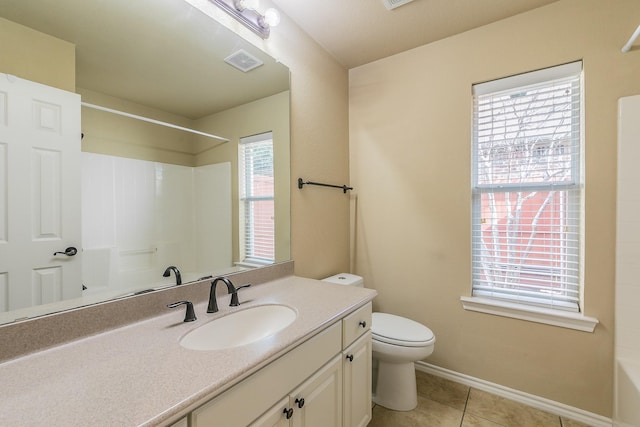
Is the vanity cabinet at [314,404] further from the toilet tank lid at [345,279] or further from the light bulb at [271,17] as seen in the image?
the light bulb at [271,17]

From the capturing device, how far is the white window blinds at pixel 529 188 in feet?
5.42

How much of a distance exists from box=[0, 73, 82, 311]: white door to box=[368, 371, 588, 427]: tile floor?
1726 millimetres

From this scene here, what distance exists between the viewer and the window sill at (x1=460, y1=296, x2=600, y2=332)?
61.6 inches

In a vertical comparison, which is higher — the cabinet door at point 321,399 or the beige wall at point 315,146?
the beige wall at point 315,146

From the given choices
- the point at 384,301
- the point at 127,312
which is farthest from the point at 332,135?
the point at 127,312

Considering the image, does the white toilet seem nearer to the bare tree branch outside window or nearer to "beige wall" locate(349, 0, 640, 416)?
"beige wall" locate(349, 0, 640, 416)

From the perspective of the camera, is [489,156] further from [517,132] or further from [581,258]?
[581,258]

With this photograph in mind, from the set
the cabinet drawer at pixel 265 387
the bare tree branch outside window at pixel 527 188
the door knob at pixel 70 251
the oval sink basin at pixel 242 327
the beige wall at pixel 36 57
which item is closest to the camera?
the cabinet drawer at pixel 265 387

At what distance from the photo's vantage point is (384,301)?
2256 mm

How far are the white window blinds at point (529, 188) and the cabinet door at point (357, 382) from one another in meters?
1.03

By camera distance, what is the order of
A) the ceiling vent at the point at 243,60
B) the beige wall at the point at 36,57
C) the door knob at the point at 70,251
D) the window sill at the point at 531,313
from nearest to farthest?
the beige wall at the point at 36,57, the door knob at the point at 70,251, the ceiling vent at the point at 243,60, the window sill at the point at 531,313

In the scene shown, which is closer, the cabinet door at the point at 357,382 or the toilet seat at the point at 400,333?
the cabinet door at the point at 357,382

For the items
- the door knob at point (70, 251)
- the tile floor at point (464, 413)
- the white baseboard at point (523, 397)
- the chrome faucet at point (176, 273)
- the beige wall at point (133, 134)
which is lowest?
the tile floor at point (464, 413)

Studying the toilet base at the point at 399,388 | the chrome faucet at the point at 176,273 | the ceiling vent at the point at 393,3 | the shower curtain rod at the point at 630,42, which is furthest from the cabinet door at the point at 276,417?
the shower curtain rod at the point at 630,42
